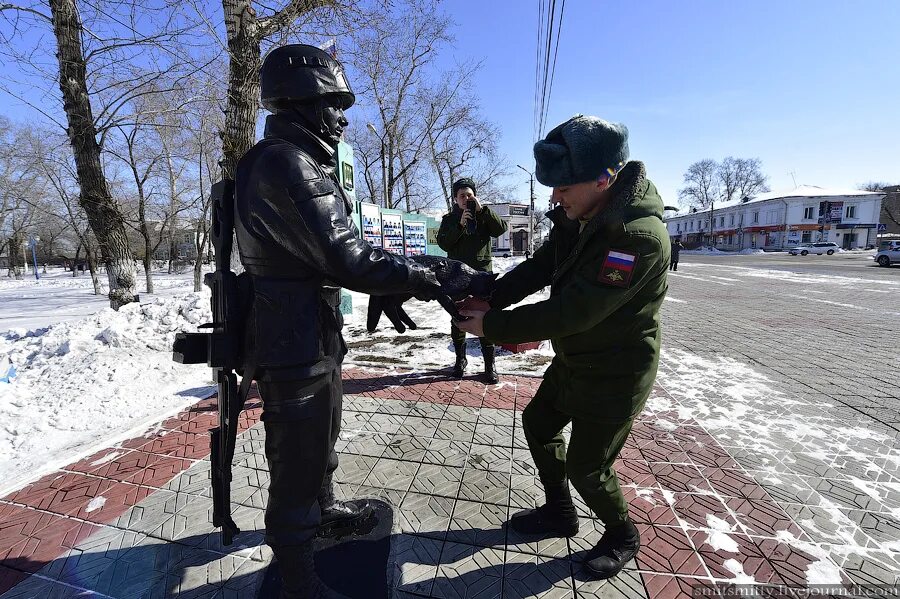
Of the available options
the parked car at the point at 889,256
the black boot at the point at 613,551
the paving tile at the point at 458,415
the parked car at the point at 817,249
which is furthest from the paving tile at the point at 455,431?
the parked car at the point at 817,249

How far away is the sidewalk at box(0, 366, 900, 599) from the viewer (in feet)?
6.55

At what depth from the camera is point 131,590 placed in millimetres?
1927

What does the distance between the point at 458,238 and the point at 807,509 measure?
378cm

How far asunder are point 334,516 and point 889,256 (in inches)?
1317

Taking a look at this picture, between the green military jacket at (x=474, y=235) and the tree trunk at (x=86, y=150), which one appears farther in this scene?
the tree trunk at (x=86, y=150)

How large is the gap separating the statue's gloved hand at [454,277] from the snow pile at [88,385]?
324cm

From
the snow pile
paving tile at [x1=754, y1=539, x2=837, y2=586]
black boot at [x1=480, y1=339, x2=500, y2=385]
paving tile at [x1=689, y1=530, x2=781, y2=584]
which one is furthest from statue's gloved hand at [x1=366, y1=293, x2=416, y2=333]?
the snow pile

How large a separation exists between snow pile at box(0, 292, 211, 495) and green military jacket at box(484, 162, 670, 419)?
362 centimetres

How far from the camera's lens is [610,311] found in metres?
1.65

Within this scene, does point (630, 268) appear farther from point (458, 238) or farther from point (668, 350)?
point (668, 350)

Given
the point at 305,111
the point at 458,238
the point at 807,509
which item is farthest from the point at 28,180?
the point at 807,509

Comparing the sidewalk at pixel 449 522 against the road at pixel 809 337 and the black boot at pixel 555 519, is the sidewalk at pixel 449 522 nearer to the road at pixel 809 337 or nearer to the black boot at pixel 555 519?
the black boot at pixel 555 519

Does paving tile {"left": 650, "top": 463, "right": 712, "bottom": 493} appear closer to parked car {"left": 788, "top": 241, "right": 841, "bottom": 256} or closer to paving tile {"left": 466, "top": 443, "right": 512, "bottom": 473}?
paving tile {"left": 466, "top": 443, "right": 512, "bottom": 473}

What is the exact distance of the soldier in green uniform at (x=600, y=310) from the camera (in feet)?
5.41
